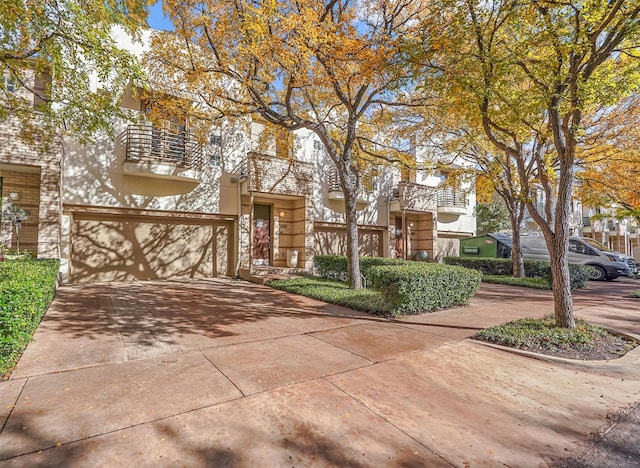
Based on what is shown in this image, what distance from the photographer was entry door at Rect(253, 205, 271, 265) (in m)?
14.3

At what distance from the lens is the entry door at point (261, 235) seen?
1434 centimetres

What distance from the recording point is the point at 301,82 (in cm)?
864

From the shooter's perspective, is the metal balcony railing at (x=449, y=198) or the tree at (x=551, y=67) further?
the metal balcony railing at (x=449, y=198)

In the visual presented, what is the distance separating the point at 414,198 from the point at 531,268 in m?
6.11

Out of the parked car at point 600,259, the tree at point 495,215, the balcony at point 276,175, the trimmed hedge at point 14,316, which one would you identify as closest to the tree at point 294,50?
the balcony at point 276,175

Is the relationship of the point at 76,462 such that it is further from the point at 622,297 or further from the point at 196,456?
the point at 622,297

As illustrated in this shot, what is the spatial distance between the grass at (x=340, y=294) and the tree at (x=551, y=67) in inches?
130

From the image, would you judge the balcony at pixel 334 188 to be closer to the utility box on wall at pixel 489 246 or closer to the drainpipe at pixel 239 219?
the drainpipe at pixel 239 219

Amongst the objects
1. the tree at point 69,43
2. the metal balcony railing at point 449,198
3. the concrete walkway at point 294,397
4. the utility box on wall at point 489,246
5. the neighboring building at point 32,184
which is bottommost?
the concrete walkway at point 294,397

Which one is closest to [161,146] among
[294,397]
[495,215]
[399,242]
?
[294,397]

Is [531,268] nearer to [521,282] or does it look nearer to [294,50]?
[521,282]

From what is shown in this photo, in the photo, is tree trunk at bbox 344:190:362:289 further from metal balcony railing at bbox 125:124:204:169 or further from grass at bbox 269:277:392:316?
metal balcony railing at bbox 125:124:204:169

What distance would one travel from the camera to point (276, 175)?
13203 millimetres

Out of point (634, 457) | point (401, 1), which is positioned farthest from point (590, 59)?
point (401, 1)
